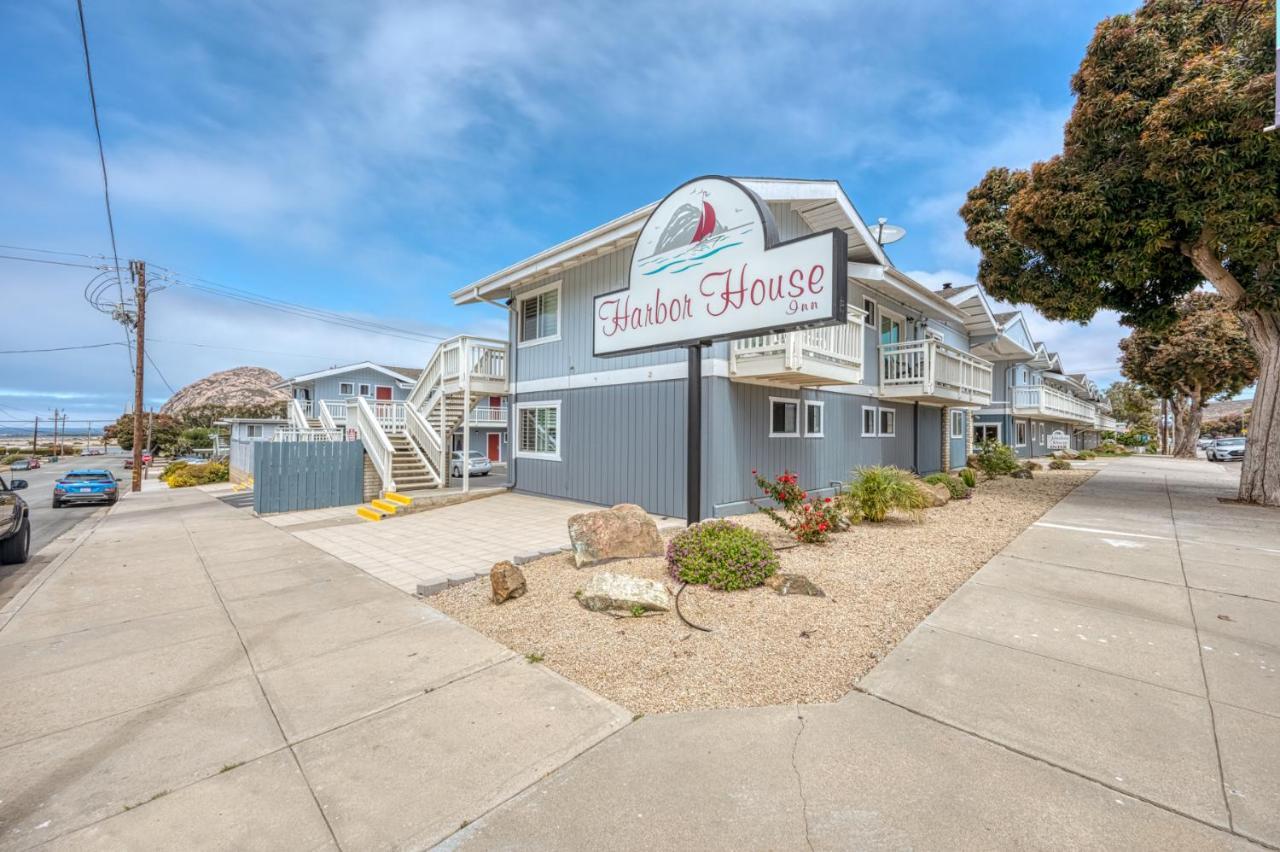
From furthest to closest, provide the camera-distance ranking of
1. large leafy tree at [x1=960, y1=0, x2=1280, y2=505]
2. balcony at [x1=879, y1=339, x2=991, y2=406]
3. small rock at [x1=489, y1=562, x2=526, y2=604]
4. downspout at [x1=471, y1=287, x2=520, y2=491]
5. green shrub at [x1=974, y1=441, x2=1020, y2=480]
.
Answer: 1. green shrub at [x1=974, y1=441, x2=1020, y2=480]
2. downspout at [x1=471, y1=287, x2=520, y2=491]
3. balcony at [x1=879, y1=339, x2=991, y2=406]
4. large leafy tree at [x1=960, y1=0, x2=1280, y2=505]
5. small rock at [x1=489, y1=562, x2=526, y2=604]

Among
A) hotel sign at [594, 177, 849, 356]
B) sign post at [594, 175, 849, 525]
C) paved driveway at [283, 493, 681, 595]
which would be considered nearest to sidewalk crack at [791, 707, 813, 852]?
sign post at [594, 175, 849, 525]

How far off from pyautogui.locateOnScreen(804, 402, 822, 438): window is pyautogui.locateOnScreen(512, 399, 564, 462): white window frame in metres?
5.70

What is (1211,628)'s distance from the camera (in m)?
4.12

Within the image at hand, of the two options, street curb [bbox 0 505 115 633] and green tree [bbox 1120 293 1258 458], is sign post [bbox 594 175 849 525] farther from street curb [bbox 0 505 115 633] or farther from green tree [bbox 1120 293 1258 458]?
green tree [bbox 1120 293 1258 458]

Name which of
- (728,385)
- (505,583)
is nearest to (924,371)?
(728,385)

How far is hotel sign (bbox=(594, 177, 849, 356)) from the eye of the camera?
5281 mm

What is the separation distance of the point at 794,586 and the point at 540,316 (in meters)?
10.1

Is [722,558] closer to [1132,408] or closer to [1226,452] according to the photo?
[1226,452]

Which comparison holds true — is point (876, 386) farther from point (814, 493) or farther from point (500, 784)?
point (500, 784)

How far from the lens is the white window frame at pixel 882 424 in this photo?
46.6 ft

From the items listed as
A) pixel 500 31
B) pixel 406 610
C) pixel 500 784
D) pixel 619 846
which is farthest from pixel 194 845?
pixel 500 31

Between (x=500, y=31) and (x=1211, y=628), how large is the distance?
40.4 ft

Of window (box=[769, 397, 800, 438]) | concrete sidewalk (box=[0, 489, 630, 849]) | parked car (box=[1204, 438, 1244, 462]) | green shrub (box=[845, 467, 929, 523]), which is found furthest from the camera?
parked car (box=[1204, 438, 1244, 462])

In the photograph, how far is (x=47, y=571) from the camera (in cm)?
705
